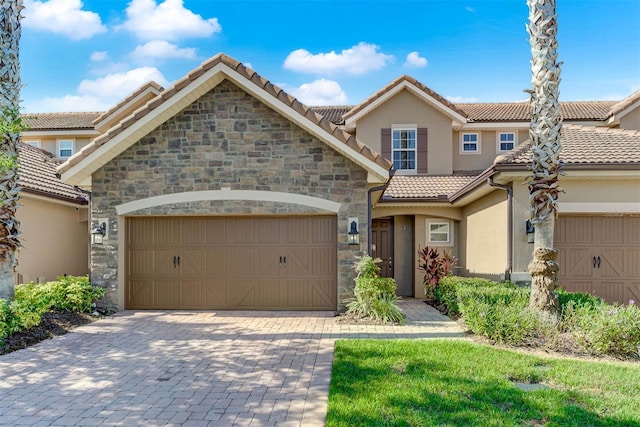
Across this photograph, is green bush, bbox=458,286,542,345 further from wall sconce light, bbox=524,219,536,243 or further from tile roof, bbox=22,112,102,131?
tile roof, bbox=22,112,102,131

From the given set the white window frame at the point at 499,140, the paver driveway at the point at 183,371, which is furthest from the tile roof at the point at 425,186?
the paver driveway at the point at 183,371

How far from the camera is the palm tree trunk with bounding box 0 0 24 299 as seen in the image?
27.3 ft

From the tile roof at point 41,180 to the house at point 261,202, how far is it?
2.36 m

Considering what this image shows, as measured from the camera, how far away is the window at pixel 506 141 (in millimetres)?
16734

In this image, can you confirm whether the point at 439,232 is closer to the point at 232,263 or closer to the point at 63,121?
the point at 232,263

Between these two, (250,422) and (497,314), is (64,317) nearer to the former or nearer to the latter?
(250,422)

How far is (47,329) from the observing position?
27.6 ft

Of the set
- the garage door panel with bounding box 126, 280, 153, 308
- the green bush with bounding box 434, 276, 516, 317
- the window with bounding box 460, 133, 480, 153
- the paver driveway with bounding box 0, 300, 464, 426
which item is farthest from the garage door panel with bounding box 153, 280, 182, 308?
the window with bounding box 460, 133, 480, 153

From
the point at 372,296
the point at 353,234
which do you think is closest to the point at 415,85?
the point at 353,234

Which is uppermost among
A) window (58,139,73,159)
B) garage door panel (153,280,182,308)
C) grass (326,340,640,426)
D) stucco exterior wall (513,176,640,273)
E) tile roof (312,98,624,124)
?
tile roof (312,98,624,124)

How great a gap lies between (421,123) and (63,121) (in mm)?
17111

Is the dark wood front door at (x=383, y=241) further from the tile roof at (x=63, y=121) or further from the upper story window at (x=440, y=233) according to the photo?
the tile roof at (x=63, y=121)

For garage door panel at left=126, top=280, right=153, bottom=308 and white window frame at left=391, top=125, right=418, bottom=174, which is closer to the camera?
garage door panel at left=126, top=280, right=153, bottom=308

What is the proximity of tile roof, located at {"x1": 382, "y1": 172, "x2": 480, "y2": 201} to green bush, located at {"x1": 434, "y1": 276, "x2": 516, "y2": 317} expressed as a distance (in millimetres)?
3281
